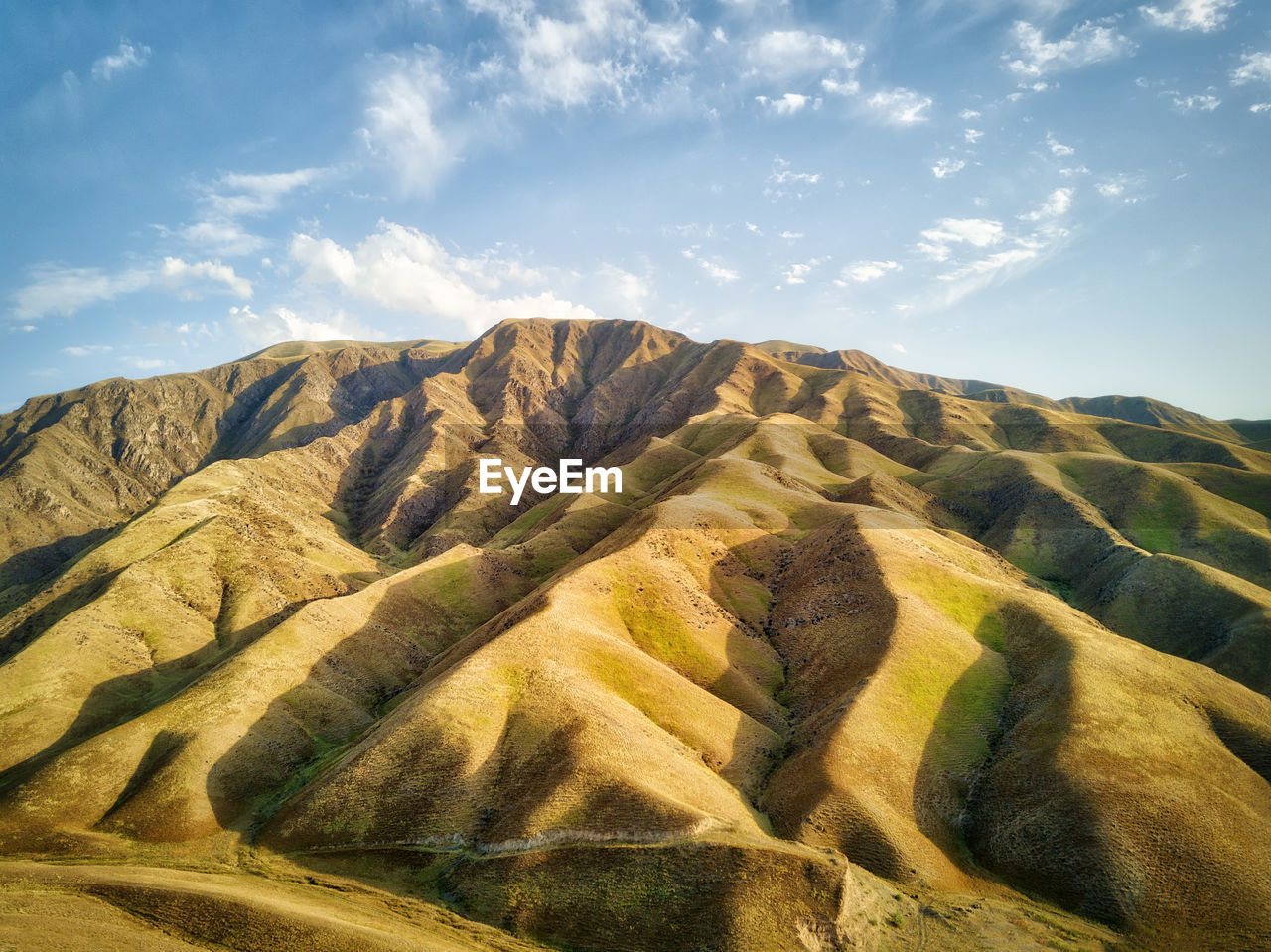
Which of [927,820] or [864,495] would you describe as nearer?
[927,820]

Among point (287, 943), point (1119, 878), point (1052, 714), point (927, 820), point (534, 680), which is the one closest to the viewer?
point (287, 943)

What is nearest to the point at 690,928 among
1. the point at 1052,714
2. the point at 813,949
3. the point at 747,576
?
the point at 813,949

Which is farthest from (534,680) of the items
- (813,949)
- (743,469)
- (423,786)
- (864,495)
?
(864,495)

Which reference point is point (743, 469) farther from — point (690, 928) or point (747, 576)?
point (690, 928)

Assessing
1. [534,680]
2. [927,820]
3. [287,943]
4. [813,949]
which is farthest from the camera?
[534,680]

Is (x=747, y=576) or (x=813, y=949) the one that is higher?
(x=747, y=576)

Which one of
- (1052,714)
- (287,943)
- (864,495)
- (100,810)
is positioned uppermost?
(864,495)

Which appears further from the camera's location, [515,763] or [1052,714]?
[1052,714]

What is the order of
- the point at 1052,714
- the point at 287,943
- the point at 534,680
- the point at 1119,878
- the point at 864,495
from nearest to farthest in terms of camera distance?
the point at 287,943, the point at 1119,878, the point at 1052,714, the point at 534,680, the point at 864,495

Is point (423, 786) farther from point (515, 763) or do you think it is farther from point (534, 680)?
point (534, 680)
